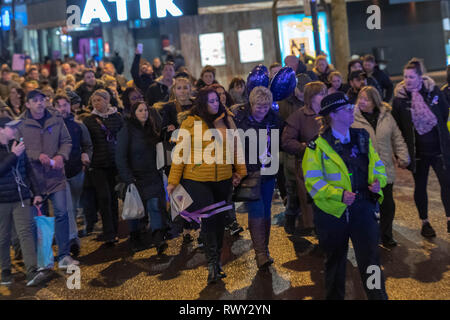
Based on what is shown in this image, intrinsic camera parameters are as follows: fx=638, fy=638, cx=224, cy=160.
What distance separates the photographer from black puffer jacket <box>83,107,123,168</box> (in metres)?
9.04

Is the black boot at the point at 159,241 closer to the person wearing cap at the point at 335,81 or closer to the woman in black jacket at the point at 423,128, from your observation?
the woman in black jacket at the point at 423,128

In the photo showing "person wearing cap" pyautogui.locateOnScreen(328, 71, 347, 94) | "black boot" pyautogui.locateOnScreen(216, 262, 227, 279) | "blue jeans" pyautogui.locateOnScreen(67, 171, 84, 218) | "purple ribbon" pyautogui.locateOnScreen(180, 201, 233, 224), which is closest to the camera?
"purple ribbon" pyautogui.locateOnScreen(180, 201, 233, 224)

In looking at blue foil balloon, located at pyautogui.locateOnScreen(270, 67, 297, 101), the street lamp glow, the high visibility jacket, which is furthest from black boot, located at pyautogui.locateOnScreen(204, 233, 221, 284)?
the street lamp glow

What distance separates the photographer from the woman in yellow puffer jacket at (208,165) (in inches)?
265

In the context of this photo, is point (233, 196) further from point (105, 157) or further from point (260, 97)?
point (105, 157)

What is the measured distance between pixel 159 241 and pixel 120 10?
4.99 m

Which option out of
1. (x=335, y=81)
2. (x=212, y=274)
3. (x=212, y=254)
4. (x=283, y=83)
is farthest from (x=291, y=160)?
(x=335, y=81)

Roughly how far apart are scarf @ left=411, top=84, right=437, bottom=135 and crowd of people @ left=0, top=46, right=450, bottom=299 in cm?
1

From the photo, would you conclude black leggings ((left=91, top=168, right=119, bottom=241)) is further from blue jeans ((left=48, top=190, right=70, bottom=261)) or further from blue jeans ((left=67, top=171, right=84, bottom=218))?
blue jeans ((left=48, top=190, right=70, bottom=261))

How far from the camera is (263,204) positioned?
23.5 feet

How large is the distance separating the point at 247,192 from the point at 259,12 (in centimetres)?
1803
